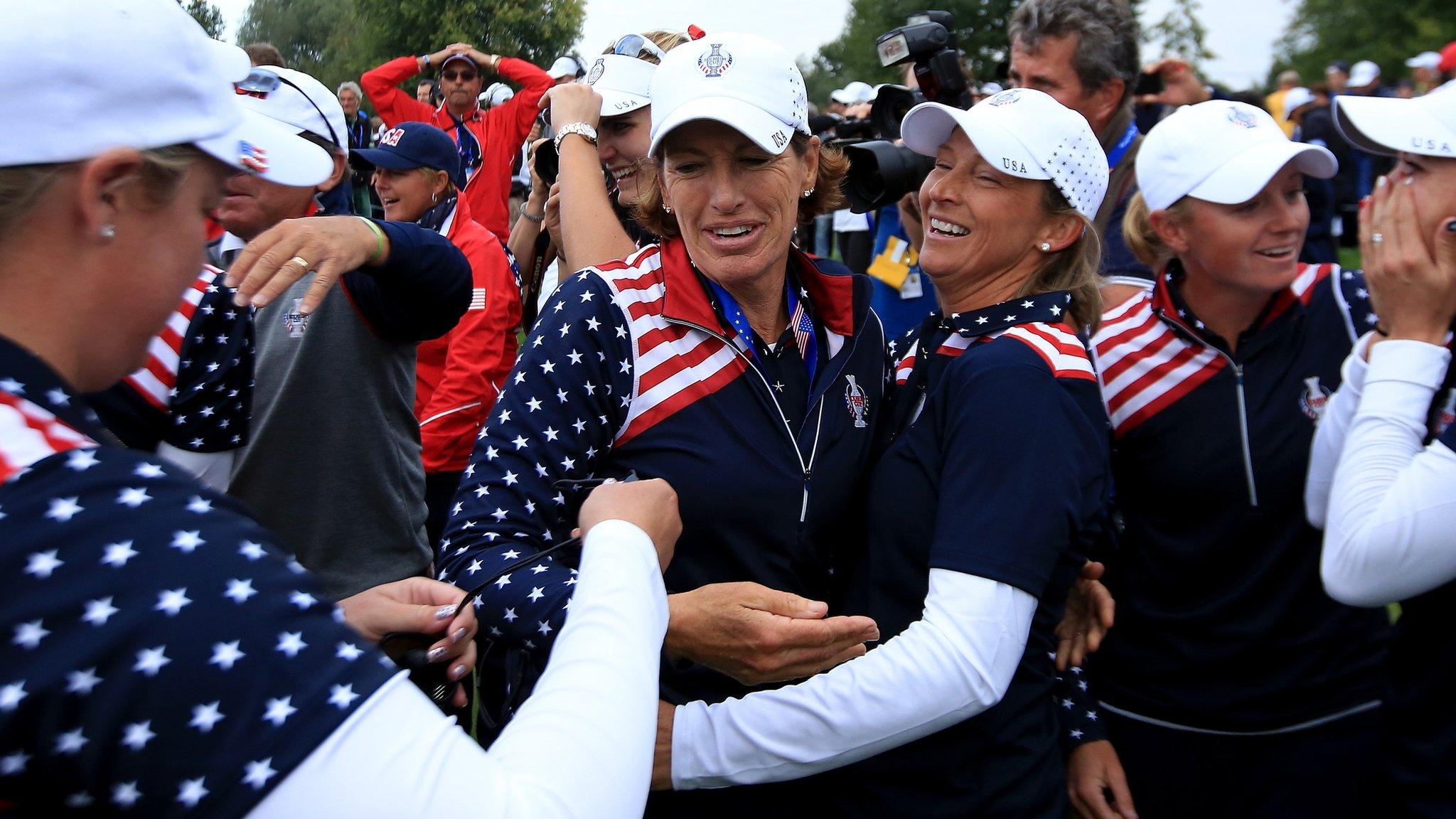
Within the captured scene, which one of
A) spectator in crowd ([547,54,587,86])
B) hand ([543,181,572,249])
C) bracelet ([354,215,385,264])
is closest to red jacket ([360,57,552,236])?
spectator in crowd ([547,54,587,86])

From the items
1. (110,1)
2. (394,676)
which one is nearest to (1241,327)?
(394,676)

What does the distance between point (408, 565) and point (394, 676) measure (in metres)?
2.08

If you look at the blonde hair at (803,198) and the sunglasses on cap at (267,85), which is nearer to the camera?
the blonde hair at (803,198)

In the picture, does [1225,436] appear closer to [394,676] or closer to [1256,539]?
[1256,539]

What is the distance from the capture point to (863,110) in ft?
24.0

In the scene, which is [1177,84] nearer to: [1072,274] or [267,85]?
[1072,274]

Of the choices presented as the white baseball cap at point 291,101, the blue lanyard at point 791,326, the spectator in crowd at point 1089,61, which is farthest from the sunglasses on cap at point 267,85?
the spectator in crowd at point 1089,61

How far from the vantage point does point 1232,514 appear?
7.20 ft

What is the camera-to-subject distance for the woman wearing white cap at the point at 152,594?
80 centimetres

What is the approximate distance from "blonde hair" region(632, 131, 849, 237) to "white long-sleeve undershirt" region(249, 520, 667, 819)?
109cm

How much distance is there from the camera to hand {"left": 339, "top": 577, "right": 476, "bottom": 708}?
144 cm

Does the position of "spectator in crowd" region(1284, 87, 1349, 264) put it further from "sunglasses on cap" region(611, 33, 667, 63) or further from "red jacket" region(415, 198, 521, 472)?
"red jacket" region(415, 198, 521, 472)

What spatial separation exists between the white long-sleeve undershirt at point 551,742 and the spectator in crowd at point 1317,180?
6.16 ft

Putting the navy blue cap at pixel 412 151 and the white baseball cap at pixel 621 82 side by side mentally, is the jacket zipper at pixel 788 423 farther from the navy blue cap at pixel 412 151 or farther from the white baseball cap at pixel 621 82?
the navy blue cap at pixel 412 151
